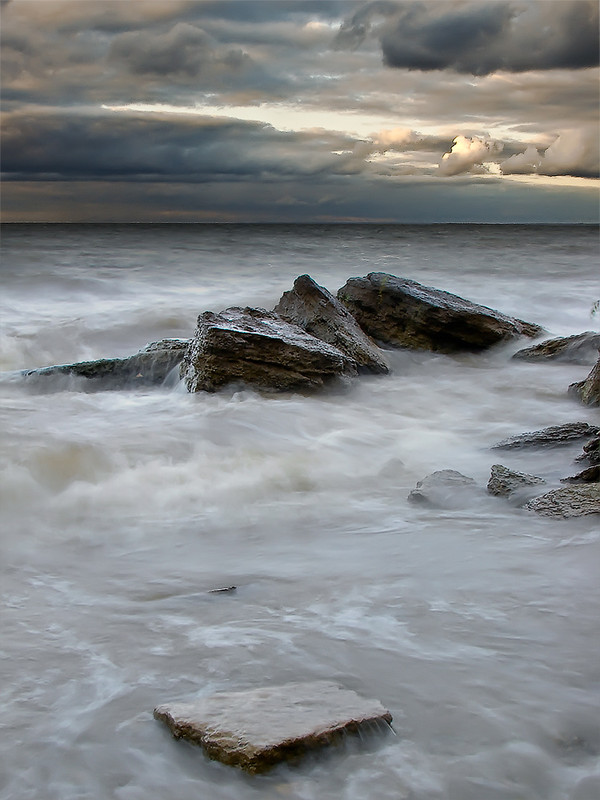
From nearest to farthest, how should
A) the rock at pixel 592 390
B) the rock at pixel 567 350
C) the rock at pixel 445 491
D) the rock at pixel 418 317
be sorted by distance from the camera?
the rock at pixel 445 491
the rock at pixel 592 390
the rock at pixel 567 350
the rock at pixel 418 317

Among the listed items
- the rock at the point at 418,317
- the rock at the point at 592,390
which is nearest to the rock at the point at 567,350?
the rock at the point at 418,317

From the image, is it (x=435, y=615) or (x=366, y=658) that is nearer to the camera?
(x=366, y=658)

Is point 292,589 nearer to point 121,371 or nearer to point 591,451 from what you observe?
point 591,451

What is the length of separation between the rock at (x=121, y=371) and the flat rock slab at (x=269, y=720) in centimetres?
664

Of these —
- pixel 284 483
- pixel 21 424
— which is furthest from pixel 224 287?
pixel 284 483

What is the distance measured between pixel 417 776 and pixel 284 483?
3543 millimetres

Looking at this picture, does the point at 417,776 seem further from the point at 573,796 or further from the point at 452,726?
the point at 573,796

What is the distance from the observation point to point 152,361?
9.49m

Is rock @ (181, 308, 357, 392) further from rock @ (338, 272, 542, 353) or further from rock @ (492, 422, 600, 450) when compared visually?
rock @ (492, 422, 600, 450)

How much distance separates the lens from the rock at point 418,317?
1079 centimetres

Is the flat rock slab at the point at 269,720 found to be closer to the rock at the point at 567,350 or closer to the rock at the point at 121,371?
the rock at the point at 121,371

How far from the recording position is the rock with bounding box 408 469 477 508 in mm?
5359

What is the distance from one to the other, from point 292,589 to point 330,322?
5.90 m

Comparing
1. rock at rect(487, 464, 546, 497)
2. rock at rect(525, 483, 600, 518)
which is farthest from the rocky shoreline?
rock at rect(525, 483, 600, 518)
